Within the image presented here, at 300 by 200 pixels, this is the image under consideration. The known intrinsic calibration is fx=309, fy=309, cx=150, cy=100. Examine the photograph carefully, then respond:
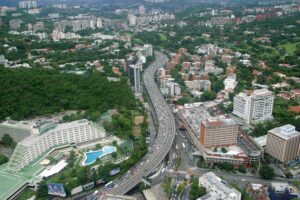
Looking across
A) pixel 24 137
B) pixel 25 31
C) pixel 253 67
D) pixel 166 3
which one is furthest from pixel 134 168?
pixel 166 3

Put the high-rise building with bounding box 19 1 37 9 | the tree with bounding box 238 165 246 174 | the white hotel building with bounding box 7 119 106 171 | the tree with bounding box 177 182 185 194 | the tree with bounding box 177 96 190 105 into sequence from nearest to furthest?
1. the tree with bounding box 177 182 185 194
2. the white hotel building with bounding box 7 119 106 171
3. the tree with bounding box 238 165 246 174
4. the tree with bounding box 177 96 190 105
5. the high-rise building with bounding box 19 1 37 9

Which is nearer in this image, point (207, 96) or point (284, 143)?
point (284, 143)

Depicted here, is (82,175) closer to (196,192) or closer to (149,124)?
(196,192)

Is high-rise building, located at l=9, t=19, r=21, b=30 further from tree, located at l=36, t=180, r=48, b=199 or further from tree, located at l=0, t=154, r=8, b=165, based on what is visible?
tree, located at l=36, t=180, r=48, b=199

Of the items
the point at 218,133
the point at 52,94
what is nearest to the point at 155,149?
the point at 218,133

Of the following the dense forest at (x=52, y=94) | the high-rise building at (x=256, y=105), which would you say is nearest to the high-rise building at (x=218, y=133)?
the high-rise building at (x=256, y=105)

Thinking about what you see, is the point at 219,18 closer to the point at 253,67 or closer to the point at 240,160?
the point at 253,67

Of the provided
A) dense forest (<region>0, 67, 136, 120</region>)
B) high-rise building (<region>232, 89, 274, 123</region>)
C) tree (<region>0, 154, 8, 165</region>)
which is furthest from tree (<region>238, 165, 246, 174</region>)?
tree (<region>0, 154, 8, 165</region>)
